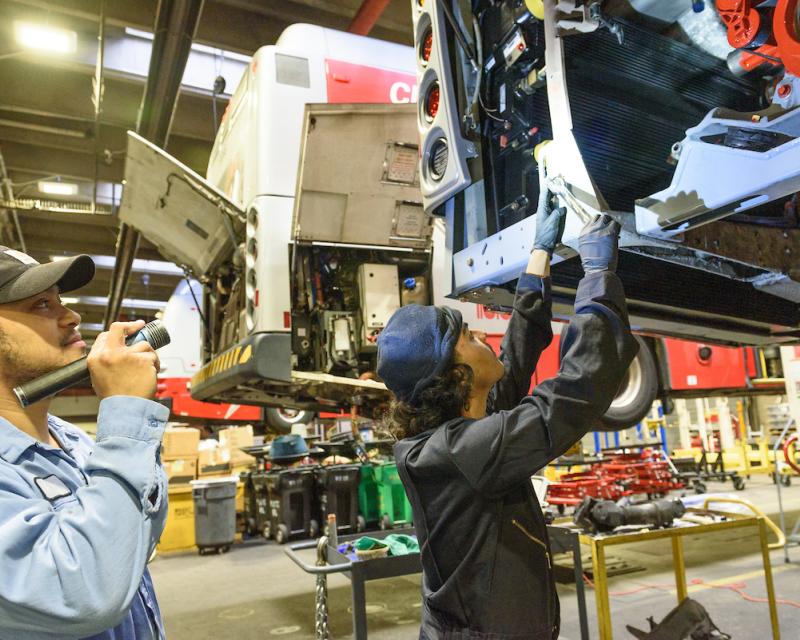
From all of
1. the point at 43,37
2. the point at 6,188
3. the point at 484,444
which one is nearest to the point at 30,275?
the point at 484,444

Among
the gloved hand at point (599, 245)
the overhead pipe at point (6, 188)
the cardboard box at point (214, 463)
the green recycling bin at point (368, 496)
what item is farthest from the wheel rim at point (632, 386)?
the overhead pipe at point (6, 188)

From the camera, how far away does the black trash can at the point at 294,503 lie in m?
6.52

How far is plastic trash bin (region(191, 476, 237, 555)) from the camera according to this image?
657cm

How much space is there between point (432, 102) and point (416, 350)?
5.09 feet

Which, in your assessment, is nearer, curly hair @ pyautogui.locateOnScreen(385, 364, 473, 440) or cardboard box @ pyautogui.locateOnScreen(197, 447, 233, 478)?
curly hair @ pyautogui.locateOnScreen(385, 364, 473, 440)

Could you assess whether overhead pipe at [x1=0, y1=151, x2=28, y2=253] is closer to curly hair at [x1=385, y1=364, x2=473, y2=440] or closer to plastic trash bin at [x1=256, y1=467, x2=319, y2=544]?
plastic trash bin at [x1=256, y1=467, x2=319, y2=544]

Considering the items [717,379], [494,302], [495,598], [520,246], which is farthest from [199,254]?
[717,379]

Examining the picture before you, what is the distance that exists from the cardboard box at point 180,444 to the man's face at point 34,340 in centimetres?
759

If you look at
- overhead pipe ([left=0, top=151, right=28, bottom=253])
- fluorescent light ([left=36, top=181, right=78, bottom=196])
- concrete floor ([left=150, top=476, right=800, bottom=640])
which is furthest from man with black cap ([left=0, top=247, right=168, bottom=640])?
fluorescent light ([left=36, top=181, right=78, bottom=196])

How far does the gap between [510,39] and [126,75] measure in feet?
20.4

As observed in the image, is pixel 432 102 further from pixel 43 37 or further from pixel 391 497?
pixel 43 37

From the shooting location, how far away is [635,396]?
19.1 feet

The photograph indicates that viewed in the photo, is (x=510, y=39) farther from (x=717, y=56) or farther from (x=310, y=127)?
(x=310, y=127)

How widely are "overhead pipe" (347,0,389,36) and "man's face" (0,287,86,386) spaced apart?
5666mm
